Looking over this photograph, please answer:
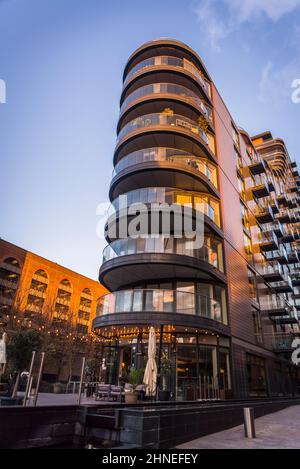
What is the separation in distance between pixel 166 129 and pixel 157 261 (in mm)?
10050

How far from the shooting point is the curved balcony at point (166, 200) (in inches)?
757

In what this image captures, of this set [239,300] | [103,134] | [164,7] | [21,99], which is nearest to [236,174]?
[239,300]

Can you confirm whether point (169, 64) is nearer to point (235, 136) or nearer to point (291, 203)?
point (235, 136)

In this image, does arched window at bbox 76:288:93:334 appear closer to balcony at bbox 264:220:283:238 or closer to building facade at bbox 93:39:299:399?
building facade at bbox 93:39:299:399

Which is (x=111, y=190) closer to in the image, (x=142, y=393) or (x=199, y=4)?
(x=199, y=4)

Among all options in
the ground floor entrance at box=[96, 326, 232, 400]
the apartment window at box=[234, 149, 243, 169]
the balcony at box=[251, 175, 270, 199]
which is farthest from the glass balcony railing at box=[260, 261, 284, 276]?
the ground floor entrance at box=[96, 326, 232, 400]

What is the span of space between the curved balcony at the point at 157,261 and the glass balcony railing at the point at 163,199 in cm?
236

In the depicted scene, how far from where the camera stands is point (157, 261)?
56.5 ft

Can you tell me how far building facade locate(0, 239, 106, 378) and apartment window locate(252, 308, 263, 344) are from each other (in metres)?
24.3

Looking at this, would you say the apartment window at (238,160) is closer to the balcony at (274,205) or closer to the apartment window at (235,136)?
the apartment window at (235,136)

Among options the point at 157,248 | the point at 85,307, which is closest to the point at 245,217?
the point at 157,248

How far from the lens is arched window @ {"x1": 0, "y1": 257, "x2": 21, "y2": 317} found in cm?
5244

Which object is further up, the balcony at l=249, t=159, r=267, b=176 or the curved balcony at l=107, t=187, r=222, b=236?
the balcony at l=249, t=159, r=267, b=176

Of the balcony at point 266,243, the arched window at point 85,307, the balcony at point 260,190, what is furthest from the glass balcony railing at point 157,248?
the arched window at point 85,307
